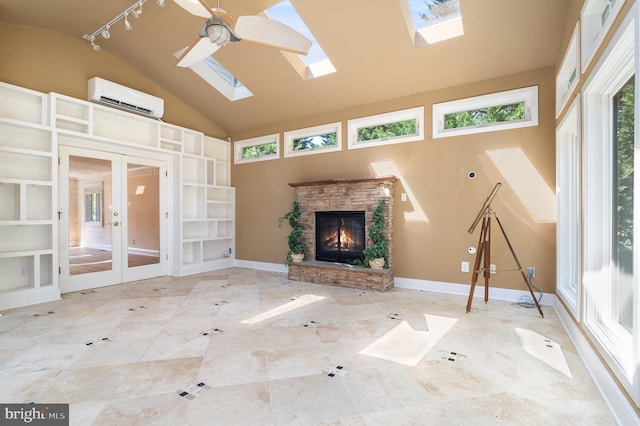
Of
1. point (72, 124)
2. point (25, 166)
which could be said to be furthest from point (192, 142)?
point (25, 166)

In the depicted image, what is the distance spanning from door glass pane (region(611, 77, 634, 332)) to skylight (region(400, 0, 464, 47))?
218 centimetres

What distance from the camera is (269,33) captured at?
2.94 meters

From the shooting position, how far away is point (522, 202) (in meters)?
4.09

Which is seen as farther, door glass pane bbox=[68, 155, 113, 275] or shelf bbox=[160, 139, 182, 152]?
shelf bbox=[160, 139, 182, 152]

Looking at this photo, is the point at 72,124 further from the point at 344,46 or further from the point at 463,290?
the point at 463,290

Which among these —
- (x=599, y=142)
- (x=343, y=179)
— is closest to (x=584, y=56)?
(x=599, y=142)

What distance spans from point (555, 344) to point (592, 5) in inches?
115

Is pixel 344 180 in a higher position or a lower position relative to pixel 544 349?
higher

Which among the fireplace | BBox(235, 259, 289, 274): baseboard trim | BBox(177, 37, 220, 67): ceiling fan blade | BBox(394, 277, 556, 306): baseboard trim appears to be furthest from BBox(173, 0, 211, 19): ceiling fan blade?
BBox(235, 259, 289, 274): baseboard trim

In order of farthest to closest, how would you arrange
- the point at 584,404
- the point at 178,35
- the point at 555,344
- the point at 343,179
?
the point at 343,179 → the point at 178,35 → the point at 555,344 → the point at 584,404

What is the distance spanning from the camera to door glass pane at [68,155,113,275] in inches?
182

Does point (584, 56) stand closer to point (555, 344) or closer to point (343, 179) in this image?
point (555, 344)

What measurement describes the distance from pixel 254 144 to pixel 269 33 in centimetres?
389

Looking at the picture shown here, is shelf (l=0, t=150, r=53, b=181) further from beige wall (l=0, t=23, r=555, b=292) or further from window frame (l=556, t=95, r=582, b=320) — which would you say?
window frame (l=556, t=95, r=582, b=320)
